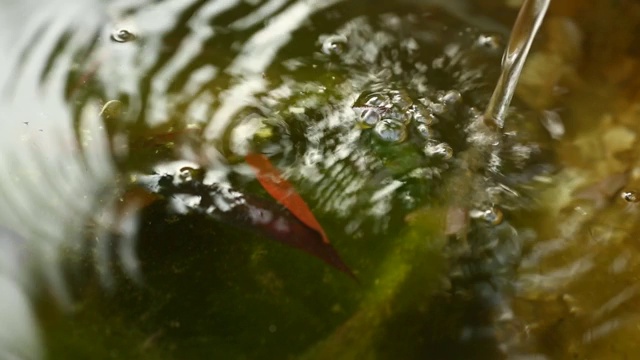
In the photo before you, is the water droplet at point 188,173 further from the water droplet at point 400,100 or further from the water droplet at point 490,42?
the water droplet at point 490,42

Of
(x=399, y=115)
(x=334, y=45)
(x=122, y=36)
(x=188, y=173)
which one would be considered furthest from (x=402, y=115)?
(x=122, y=36)

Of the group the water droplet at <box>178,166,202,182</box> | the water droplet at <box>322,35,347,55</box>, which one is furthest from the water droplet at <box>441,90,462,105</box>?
the water droplet at <box>178,166,202,182</box>

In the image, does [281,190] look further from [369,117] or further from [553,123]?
[553,123]

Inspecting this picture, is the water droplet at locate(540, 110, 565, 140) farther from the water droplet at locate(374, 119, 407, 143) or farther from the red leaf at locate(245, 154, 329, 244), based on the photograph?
the red leaf at locate(245, 154, 329, 244)

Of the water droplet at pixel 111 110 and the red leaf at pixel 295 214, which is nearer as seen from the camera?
the red leaf at pixel 295 214

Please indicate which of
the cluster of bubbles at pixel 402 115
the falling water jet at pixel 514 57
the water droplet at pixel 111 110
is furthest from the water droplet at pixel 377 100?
the water droplet at pixel 111 110

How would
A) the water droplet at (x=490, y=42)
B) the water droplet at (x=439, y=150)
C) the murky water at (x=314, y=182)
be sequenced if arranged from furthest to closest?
the water droplet at (x=490, y=42)
the water droplet at (x=439, y=150)
the murky water at (x=314, y=182)

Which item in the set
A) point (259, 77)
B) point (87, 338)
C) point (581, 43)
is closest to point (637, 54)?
point (581, 43)
